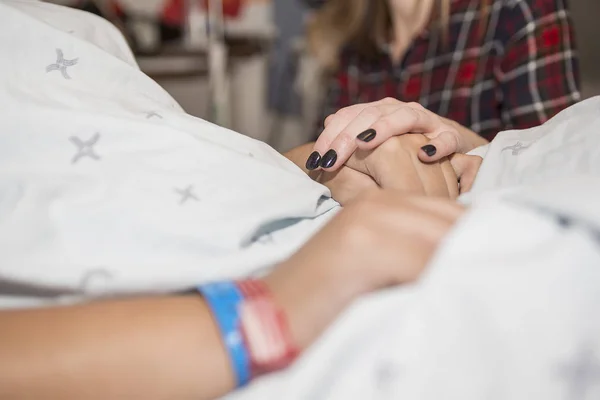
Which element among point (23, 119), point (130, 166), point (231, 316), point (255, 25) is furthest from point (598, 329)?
point (255, 25)

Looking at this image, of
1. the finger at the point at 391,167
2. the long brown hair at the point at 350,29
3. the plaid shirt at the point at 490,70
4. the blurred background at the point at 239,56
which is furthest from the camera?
the blurred background at the point at 239,56

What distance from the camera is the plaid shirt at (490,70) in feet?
3.53

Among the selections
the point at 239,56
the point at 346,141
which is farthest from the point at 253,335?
the point at 239,56

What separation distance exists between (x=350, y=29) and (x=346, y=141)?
3.51 feet

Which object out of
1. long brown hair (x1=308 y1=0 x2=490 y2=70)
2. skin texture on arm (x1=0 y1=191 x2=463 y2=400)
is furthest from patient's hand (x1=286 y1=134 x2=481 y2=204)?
long brown hair (x1=308 y1=0 x2=490 y2=70)

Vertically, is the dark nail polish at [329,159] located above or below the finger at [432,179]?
above

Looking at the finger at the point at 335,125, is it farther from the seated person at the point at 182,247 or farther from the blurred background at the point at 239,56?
the blurred background at the point at 239,56

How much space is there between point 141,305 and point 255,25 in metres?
1.85

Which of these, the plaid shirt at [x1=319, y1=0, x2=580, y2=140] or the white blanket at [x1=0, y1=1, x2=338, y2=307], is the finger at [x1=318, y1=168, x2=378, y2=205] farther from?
the plaid shirt at [x1=319, y1=0, x2=580, y2=140]

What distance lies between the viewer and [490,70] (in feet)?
3.99

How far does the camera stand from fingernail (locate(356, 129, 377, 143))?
0.52m

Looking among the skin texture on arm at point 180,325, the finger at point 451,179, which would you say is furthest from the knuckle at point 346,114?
the skin texture on arm at point 180,325

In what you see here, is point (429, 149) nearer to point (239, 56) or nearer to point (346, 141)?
point (346, 141)

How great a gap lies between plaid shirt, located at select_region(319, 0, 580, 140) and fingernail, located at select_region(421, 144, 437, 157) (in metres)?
0.59
